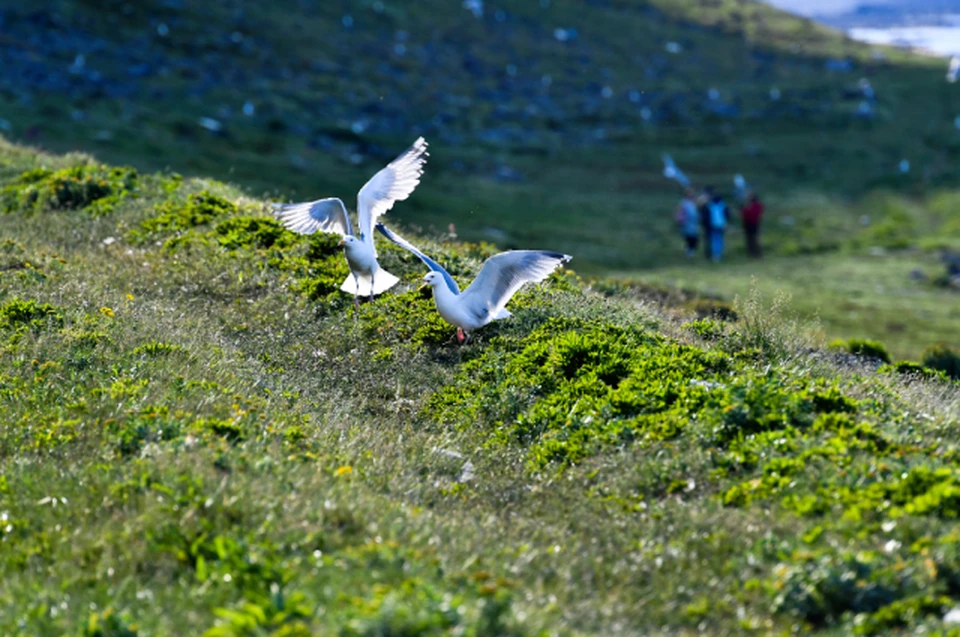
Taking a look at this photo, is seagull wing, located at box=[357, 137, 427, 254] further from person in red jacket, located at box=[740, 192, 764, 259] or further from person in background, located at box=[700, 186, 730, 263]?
person in red jacket, located at box=[740, 192, 764, 259]

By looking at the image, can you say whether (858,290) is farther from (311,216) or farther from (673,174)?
(311,216)

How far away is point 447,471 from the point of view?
29.5 feet

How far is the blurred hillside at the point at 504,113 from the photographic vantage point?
42625 millimetres

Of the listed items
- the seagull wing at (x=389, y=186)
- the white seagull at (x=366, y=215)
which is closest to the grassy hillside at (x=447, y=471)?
the white seagull at (x=366, y=215)

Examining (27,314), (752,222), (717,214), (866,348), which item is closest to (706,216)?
(717,214)

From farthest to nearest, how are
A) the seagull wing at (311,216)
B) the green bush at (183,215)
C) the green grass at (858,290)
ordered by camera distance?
the green grass at (858,290) → the green bush at (183,215) → the seagull wing at (311,216)

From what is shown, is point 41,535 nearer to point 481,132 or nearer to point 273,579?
point 273,579

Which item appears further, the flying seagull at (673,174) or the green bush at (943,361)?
the flying seagull at (673,174)

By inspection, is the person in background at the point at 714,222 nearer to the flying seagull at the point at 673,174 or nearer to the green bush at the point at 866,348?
the flying seagull at the point at 673,174

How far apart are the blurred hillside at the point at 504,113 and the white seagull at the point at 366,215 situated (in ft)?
44.7

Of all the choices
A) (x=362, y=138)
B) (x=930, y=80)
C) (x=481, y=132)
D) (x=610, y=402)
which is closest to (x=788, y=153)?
(x=481, y=132)

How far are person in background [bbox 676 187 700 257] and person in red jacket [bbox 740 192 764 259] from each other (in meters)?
2.09

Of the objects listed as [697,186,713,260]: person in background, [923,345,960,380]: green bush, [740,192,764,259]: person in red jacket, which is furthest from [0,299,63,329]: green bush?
[740,192,764,259]: person in red jacket

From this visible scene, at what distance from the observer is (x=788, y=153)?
216ft
